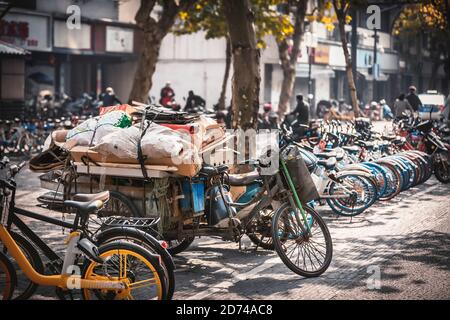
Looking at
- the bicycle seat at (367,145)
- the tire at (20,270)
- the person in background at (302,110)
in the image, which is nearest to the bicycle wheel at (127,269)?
the tire at (20,270)

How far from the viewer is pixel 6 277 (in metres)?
5.62

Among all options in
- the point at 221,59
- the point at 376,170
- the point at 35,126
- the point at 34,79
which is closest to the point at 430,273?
the point at 376,170

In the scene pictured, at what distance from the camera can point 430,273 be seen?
7.40 metres

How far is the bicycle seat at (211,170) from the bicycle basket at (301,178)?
67cm

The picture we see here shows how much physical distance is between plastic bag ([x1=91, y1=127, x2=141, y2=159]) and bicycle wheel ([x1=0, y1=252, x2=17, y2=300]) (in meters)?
2.07

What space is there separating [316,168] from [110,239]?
4.90 meters

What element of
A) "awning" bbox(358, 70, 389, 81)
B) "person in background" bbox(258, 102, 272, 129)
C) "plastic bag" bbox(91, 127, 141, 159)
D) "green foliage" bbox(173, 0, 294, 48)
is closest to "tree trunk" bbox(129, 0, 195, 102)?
"person in background" bbox(258, 102, 272, 129)

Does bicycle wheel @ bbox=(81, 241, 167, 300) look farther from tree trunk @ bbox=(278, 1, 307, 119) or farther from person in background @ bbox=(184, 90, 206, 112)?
tree trunk @ bbox=(278, 1, 307, 119)

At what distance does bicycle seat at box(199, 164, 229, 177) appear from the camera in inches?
298

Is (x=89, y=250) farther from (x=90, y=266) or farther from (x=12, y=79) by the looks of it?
(x=12, y=79)

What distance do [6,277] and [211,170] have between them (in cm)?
261

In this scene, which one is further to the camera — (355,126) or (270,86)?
(270,86)

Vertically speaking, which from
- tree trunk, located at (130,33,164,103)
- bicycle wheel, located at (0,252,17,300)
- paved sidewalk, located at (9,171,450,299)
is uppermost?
tree trunk, located at (130,33,164,103)

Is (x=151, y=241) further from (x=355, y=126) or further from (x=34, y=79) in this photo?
(x=34, y=79)
